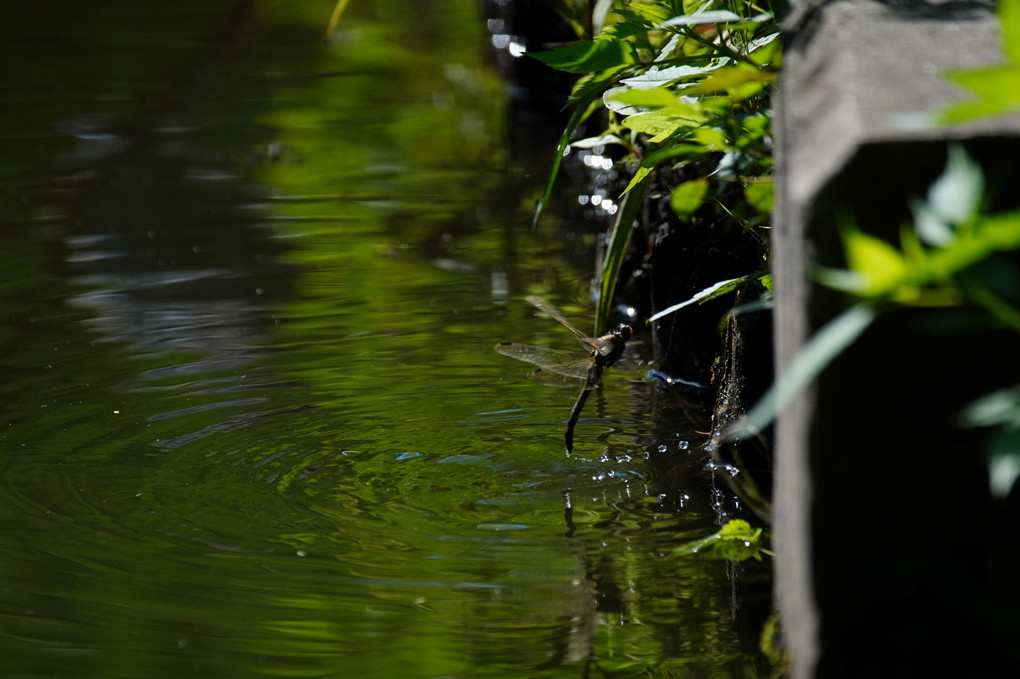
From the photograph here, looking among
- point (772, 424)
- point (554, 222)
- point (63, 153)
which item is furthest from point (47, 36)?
point (772, 424)

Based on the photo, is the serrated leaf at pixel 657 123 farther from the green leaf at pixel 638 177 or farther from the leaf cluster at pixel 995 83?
→ the leaf cluster at pixel 995 83

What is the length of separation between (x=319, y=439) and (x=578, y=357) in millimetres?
683

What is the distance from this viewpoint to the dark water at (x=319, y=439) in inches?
85.9

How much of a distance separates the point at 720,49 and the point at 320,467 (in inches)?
56.2

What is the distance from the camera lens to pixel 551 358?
3176 mm

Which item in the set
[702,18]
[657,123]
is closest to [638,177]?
[657,123]

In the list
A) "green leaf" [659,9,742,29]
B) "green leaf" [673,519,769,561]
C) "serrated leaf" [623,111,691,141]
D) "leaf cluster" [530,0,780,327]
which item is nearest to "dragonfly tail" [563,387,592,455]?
"green leaf" [673,519,769,561]

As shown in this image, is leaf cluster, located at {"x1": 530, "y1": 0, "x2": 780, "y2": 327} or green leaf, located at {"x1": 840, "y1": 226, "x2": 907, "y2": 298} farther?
leaf cluster, located at {"x1": 530, "y1": 0, "x2": 780, "y2": 327}

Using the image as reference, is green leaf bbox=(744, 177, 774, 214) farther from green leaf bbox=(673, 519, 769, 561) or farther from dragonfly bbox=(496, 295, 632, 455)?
dragonfly bbox=(496, 295, 632, 455)

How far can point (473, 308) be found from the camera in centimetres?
410

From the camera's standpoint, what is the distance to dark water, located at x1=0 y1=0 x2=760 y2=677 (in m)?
2.18

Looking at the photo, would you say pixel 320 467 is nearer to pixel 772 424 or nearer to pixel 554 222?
pixel 772 424

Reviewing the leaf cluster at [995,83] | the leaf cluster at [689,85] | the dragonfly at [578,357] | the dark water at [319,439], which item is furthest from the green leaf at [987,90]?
the dragonfly at [578,357]

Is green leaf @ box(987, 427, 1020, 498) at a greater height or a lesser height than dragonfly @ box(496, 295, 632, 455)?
greater
